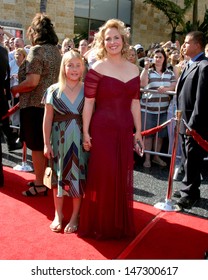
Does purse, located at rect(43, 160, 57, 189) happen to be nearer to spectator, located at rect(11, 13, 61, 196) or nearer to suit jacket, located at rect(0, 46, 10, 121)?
spectator, located at rect(11, 13, 61, 196)

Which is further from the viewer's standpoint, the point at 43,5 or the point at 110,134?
the point at 43,5

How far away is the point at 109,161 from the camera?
345 centimetres

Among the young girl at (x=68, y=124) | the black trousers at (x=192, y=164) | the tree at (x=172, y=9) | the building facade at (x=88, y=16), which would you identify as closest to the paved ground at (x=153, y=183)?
the black trousers at (x=192, y=164)

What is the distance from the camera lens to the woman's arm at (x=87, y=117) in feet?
11.2

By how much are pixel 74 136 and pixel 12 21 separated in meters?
12.8

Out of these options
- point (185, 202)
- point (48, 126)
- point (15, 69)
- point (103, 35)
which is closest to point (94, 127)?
point (48, 126)

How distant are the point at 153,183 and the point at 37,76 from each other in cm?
234

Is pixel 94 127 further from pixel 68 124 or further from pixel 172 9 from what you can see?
pixel 172 9

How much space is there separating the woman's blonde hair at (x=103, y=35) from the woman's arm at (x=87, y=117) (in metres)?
0.42

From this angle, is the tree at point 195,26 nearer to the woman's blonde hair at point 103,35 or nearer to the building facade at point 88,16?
the building facade at point 88,16

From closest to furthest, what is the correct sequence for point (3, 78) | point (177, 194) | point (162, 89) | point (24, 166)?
point (3, 78), point (177, 194), point (24, 166), point (162, 89)

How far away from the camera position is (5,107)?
191 inches

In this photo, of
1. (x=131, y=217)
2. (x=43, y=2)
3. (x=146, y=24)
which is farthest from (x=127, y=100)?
(x=146, y=24)
